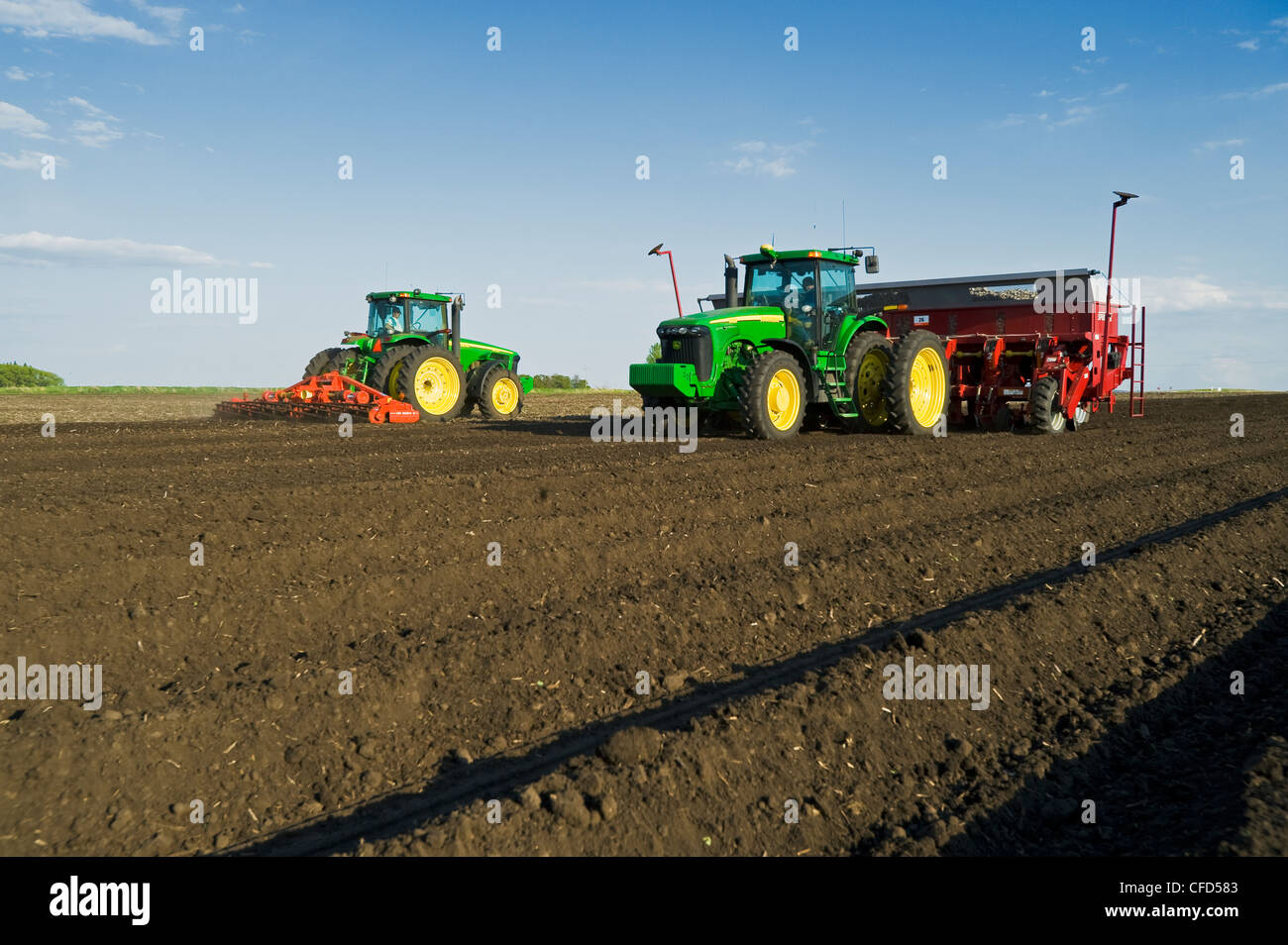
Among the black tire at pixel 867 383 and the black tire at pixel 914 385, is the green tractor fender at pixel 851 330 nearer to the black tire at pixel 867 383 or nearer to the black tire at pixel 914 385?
the black tire at pixel 867 383

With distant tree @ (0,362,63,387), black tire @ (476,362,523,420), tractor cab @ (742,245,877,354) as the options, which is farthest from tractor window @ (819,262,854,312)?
distant tree @ (0,362,63,387)

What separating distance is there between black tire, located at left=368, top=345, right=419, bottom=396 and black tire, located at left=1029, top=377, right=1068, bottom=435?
10.1m

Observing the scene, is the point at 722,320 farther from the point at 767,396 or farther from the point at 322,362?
the point at 322,362

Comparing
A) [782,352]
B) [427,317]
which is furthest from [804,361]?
[427,317]

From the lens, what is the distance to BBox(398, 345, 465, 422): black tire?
15938mm

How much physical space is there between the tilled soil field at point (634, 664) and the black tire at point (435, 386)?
715 cm

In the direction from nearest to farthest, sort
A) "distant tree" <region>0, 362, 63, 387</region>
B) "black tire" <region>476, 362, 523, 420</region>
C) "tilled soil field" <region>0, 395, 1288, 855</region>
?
1. "tilled soil field" <region>0, 395, 1288, 855</region>
2. "black tire" <region>476, 362, 523, 420</region>
3. "distant tree" <region>0, 362, 63, 387</region>

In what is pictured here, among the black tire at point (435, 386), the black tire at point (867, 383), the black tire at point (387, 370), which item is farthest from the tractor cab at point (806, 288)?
the black tire at point (387, 370)

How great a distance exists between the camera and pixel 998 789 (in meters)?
3.42

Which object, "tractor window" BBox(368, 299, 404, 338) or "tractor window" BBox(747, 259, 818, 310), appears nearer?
"tractor window" BBox(747, 259, 818, 310)

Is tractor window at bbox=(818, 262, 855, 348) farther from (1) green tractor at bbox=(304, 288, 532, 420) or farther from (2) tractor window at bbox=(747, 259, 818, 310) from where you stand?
(1) green tractor at bbox=(304, 288, 532, 420)

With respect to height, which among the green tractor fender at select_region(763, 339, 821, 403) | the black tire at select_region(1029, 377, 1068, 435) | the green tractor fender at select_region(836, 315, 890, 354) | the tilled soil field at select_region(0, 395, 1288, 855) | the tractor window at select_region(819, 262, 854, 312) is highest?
the tractor window at select_region(819, 262, 854, 312)

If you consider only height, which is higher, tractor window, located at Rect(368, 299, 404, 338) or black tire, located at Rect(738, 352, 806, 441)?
tractor window, located at Rect(368, 299, 404, 338)
